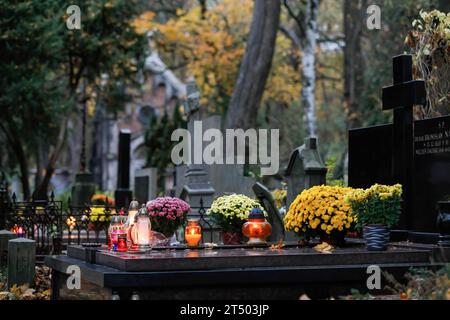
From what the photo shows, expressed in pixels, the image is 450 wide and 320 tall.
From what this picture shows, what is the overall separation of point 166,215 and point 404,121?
4.17 meters

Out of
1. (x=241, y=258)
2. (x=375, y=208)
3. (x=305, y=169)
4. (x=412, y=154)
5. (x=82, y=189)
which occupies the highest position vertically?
(x=412, y=154)

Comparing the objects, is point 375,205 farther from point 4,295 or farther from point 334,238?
point 4,295

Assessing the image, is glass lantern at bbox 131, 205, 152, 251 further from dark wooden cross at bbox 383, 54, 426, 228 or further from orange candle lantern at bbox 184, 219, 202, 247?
dark wooden cross at bbox 383, 54, 426, 228

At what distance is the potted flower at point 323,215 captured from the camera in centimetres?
1209

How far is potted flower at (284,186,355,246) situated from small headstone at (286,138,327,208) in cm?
374

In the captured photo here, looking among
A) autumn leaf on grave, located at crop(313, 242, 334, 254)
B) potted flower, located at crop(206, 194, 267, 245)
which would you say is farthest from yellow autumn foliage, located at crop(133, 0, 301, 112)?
autumn leaf on grave, located at crop(313, 242, 334, 254)

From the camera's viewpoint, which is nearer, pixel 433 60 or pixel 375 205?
pixel 375 205

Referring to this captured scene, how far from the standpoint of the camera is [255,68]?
2647cm

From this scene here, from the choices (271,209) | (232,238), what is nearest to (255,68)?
(271,209)

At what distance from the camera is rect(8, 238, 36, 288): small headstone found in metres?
13.1
